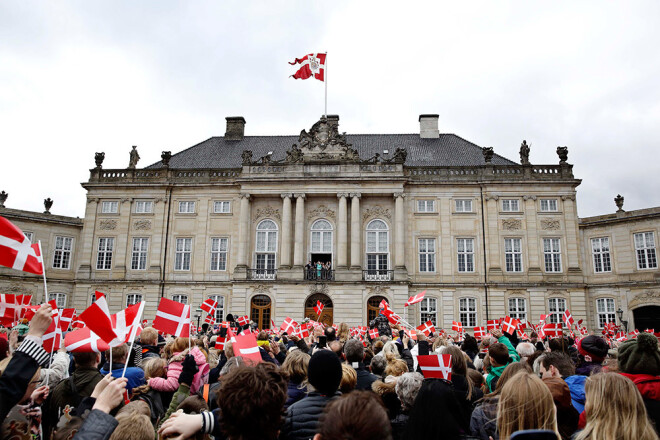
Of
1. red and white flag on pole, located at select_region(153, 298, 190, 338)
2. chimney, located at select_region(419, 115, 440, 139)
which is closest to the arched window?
chimney, located at select_region(419, 115, 440, 139)

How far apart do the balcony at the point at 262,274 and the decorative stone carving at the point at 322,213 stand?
530 centimetres

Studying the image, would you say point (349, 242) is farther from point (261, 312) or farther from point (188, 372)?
point (188, 372)

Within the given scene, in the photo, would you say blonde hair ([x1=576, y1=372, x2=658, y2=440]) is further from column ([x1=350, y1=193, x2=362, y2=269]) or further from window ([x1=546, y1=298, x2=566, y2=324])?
window ([x1=546, y1=298, x2=566, y2=324])

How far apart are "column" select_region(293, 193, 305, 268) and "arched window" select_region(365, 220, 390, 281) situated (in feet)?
17.4

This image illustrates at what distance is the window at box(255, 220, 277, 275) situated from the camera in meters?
38.3

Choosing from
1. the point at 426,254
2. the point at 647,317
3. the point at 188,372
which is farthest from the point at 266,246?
the point at 188,372

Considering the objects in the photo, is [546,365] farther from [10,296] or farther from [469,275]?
[469,275]

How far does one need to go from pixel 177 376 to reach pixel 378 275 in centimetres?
3052

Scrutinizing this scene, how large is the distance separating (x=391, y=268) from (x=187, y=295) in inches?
647

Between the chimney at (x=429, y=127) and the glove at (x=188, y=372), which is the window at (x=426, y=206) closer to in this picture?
the chimney at (x=429, y=127)

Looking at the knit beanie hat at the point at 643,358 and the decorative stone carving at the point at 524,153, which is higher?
the decorative stone carving at the point at 524,153

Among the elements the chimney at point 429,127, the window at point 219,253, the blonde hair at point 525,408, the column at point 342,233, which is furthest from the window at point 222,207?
the blonde hair at point 525,408

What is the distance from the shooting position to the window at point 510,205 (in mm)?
37531


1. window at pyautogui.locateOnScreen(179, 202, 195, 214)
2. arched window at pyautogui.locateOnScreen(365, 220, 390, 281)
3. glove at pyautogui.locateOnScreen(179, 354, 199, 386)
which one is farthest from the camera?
window at pyautogui.locateOnScreen(179, 202, 195, 214)
